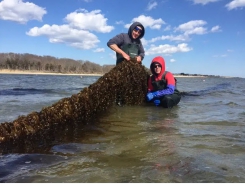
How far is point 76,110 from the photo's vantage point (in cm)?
536

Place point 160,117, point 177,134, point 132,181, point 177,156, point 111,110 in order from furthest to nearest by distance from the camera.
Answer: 1. point 111,110
2. point 160,117
3. point 177,134
4. point 177,156
5. point 132,181

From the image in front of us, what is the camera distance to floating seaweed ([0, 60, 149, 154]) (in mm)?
3903

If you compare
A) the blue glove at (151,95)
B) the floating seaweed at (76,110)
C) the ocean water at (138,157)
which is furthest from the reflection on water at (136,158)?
the blue glove at (151,95)

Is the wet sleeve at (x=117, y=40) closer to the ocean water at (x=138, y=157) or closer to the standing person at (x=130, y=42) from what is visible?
the standing person at (x=130, y=42)

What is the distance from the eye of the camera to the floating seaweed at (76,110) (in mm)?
3903

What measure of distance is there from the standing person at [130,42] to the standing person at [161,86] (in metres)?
0.60

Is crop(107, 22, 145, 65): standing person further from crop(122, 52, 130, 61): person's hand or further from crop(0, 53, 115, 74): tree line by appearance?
crop(0, 53, 115, 74): tree line

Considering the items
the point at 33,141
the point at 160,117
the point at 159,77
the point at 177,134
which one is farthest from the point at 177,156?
the point at 159,77

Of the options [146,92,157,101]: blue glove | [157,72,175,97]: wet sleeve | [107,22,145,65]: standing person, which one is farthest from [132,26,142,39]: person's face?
[146,92,157,101]: blue glove

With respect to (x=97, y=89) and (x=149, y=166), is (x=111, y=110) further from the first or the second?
(x=149, y=166)

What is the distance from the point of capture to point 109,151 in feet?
11.5

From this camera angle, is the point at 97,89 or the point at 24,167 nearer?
the point at 24,167

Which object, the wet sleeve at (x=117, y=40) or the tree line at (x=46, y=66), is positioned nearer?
the wet sleeve at (x=117, y=40)

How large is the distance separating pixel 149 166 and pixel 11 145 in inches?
82.6
